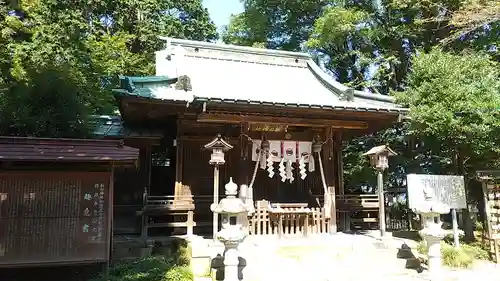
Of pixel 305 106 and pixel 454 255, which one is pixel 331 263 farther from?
pixel 305 106

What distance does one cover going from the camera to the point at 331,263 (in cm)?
859

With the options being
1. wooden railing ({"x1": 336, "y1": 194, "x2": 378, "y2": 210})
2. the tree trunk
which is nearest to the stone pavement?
wooden railing ({"x1": 336, "y1": 194, "x2": 378, "y2": 210})

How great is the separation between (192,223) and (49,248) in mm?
3864

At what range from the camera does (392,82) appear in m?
20.2

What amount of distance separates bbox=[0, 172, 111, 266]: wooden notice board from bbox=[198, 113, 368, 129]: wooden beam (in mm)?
3489

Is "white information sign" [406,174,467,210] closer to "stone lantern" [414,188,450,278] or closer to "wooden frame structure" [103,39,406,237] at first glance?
"stone lantern" [414,188,450,278]

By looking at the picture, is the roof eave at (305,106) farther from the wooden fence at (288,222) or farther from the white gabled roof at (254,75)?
the wooden fence at (288,222)

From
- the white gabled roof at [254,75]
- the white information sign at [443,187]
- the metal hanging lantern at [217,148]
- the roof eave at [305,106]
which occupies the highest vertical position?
the white gabled roof at [254,75]

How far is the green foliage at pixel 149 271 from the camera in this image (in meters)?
6.92

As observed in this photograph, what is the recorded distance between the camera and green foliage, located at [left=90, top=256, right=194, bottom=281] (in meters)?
6.92

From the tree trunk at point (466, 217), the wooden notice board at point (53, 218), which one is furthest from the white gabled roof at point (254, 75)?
the wooden notice board at point (53, 218)

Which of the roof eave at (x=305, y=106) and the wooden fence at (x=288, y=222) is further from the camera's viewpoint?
the wooden fence at (x=288, y=222)

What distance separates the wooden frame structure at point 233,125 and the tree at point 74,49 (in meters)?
1.72

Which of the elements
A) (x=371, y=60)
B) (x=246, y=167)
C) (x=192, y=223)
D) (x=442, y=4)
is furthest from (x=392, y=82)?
(x=192, y=223)
